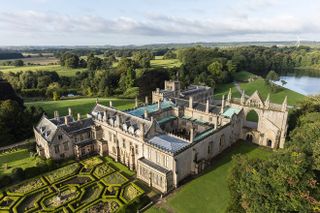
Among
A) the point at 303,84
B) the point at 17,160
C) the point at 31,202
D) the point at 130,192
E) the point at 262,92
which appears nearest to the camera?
the point at 31,202

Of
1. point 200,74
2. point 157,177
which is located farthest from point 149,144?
point 200,74

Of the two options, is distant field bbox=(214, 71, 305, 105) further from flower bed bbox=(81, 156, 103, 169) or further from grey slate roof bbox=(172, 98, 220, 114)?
flower bed bbox=(81, 156, 103, 169)

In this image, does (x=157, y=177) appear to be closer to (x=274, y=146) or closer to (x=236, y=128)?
(x=236, y=128)

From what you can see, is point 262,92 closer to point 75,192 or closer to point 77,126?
point 77,126

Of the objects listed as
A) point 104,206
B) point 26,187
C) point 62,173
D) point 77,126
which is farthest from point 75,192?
point 77,126

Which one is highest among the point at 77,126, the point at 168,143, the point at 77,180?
the point at 168,143

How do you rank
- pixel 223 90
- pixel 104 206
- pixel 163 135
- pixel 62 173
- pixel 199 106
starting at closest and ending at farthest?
pixel 104 206, pixel 62 173, pixel 163 135, pixel 199 106, pixel 223 90
